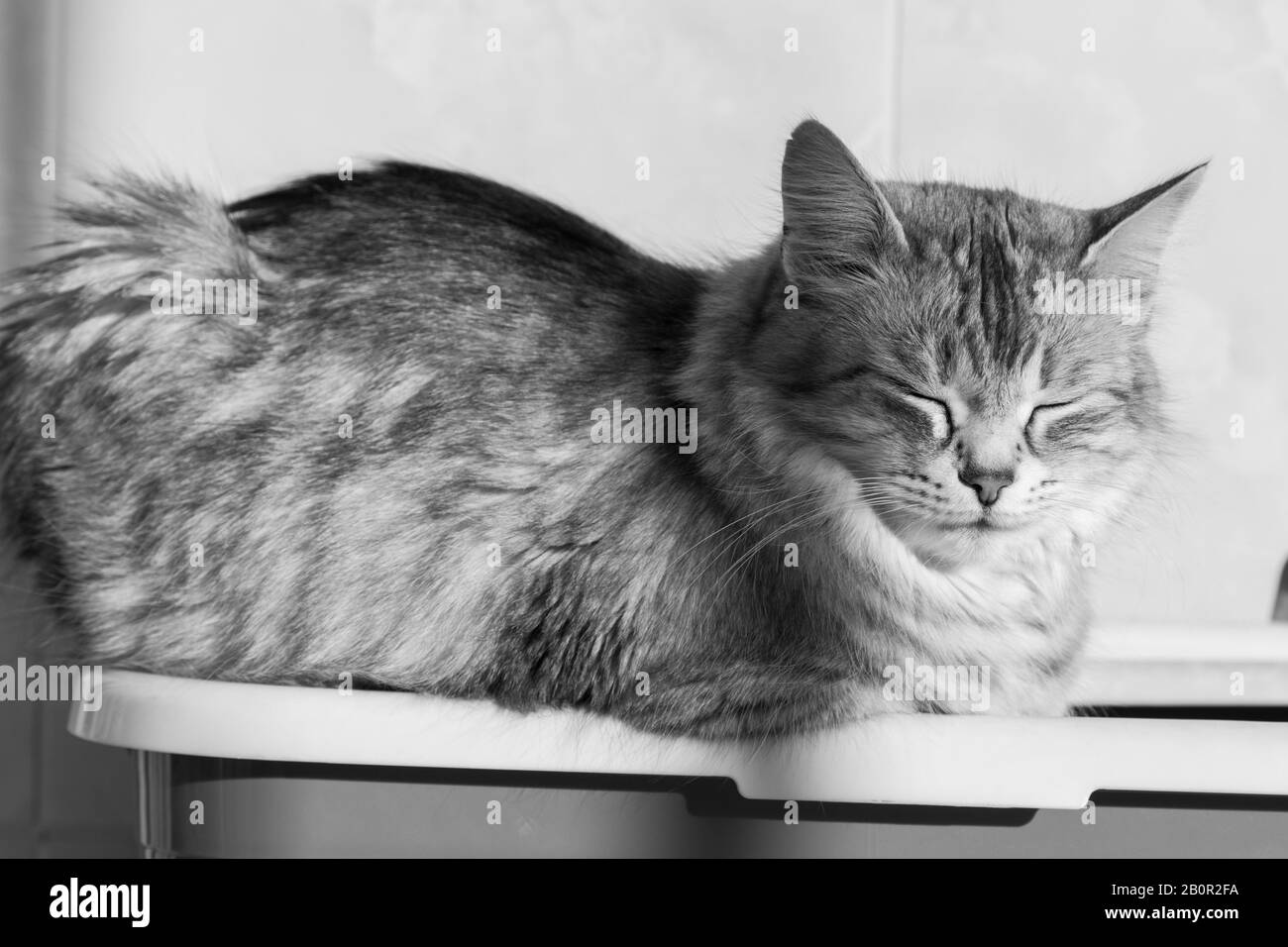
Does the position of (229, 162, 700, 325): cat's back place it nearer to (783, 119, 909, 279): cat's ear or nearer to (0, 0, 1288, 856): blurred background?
(783, 119, 909, 279): cat's ear

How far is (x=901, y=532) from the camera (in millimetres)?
1510

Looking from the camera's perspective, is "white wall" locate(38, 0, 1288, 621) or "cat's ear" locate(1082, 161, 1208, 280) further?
"white wall" locate(38, 0, 1288, 621)

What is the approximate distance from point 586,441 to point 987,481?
521 millimetres

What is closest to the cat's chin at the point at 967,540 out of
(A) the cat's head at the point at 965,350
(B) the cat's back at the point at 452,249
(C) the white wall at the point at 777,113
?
(A) the cat's head at the point at 965,350

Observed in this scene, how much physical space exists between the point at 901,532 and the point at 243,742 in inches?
30.0

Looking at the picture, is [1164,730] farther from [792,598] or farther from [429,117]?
[429,117]

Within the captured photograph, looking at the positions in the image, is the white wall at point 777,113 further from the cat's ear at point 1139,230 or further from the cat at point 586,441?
the cat's ear at point 1139,230

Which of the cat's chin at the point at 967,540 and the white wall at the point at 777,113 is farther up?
the white wall at the point at 777,113

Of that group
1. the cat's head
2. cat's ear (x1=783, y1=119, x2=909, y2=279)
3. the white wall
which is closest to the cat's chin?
the cat's head

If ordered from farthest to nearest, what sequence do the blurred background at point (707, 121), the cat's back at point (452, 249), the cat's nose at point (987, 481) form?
the blurred background at point (707, 121)
the cat's back at point (452, 249)
the cat's nose at point (987, 481)

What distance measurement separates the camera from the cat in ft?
4.77

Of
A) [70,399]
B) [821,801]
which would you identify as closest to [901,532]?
[821,801]

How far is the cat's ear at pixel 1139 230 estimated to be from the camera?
1.44 m

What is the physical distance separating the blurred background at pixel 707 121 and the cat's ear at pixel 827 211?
3.41ft
